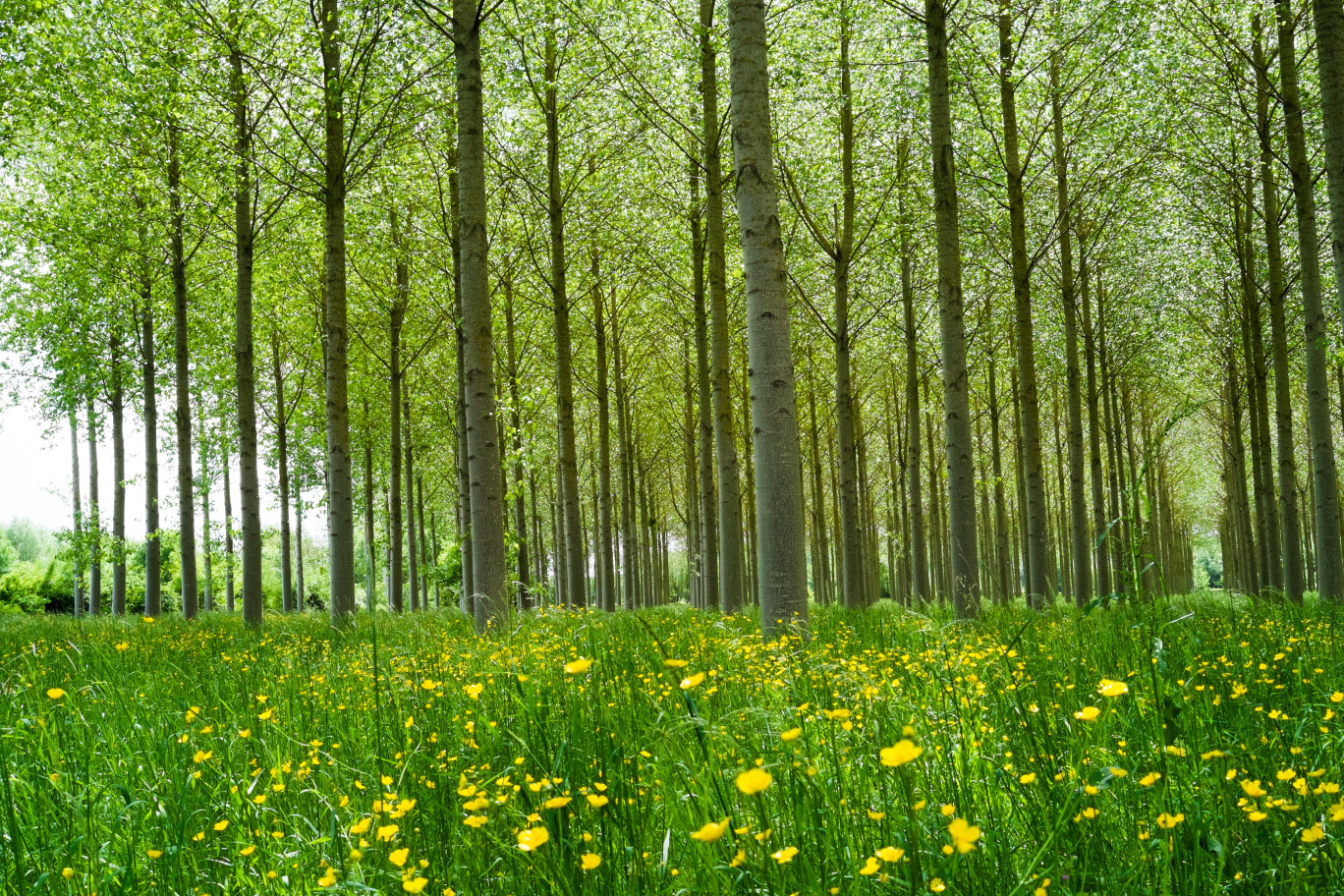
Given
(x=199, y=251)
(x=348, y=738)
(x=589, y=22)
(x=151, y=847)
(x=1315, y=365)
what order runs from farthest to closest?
(x=199, y=251) < (x=589, y=22) < (x=1315, y=365) < (x=348, y=738) < (x=151, y=847)

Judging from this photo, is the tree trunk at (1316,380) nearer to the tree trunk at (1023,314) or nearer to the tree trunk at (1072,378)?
the tree trunk at (1023,314)

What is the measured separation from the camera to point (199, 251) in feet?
55.8

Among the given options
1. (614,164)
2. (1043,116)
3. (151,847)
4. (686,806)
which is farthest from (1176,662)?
(1043,116)

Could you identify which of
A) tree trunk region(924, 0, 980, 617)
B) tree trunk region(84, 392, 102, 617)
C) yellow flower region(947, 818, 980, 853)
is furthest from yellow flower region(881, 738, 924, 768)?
tree trunk region(84, 392, 102, 617)

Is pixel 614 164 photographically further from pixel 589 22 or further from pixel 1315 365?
pixel 1315 365

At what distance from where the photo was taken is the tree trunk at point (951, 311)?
8.38m

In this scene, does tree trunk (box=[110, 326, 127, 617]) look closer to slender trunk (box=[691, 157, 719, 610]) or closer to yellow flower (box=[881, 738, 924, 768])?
slender trunk (box=[691, 157, 719, 610])

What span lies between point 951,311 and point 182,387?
1320 cm

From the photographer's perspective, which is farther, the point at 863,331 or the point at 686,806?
the point at 863,331

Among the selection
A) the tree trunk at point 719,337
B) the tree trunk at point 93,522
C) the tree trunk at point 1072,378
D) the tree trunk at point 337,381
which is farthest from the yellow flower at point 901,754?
the tree trunk at point 93,522

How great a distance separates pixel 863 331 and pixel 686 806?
1925cm

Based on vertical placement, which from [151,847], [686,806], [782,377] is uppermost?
[782,377]

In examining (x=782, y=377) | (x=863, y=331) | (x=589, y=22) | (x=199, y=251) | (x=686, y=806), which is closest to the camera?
(x=686, y=806)

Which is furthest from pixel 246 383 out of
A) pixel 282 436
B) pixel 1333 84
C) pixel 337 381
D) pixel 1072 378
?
pixel 1072 378
